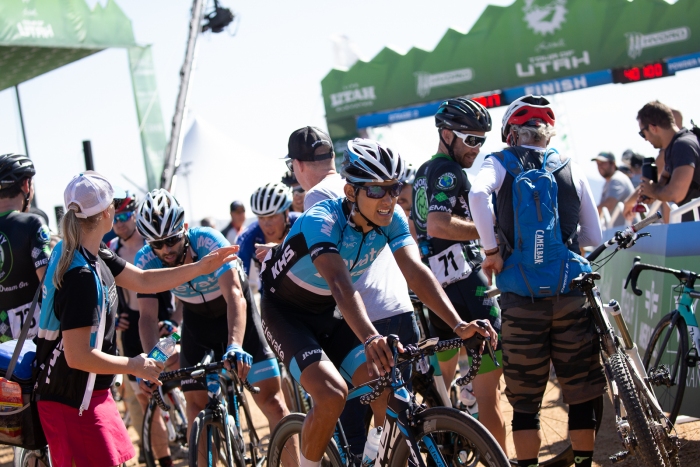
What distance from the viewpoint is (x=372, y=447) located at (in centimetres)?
383

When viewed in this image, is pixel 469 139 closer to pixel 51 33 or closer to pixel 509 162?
pixel 509 162

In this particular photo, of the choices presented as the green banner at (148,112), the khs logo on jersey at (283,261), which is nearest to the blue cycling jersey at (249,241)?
the khs logo on jersey at (283,261)

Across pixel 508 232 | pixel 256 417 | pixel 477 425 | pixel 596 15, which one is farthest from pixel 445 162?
pixel 596 15

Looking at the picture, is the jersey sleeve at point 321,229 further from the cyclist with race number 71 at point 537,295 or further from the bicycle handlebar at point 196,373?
the bicycle handlebar at point 196,373

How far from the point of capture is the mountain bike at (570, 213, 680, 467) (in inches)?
155

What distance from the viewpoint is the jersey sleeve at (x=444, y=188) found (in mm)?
5008

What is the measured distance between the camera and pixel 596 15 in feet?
65.0

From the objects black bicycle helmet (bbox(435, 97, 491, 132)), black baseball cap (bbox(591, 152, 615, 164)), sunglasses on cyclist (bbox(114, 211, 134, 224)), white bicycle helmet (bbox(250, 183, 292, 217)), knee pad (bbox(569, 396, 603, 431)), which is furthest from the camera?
black baseball cap (bbox(591, 152, 615, 164))

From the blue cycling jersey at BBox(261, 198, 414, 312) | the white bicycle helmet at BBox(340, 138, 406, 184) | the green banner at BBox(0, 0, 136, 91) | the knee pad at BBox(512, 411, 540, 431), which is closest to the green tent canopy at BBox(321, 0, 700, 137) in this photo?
the green banner at BBox(0, 0, 136, 91)

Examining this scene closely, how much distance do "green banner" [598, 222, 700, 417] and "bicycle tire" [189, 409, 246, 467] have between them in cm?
301

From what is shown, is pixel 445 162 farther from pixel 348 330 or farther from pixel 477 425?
pixel 477 425

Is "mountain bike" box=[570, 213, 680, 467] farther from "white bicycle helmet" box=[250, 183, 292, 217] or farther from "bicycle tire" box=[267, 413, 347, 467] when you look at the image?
"white bicycle helmet" box=[250, 183, 292, 217]

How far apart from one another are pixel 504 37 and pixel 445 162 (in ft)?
56.0

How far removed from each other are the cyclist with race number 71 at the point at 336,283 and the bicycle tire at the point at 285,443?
0.67 feet
